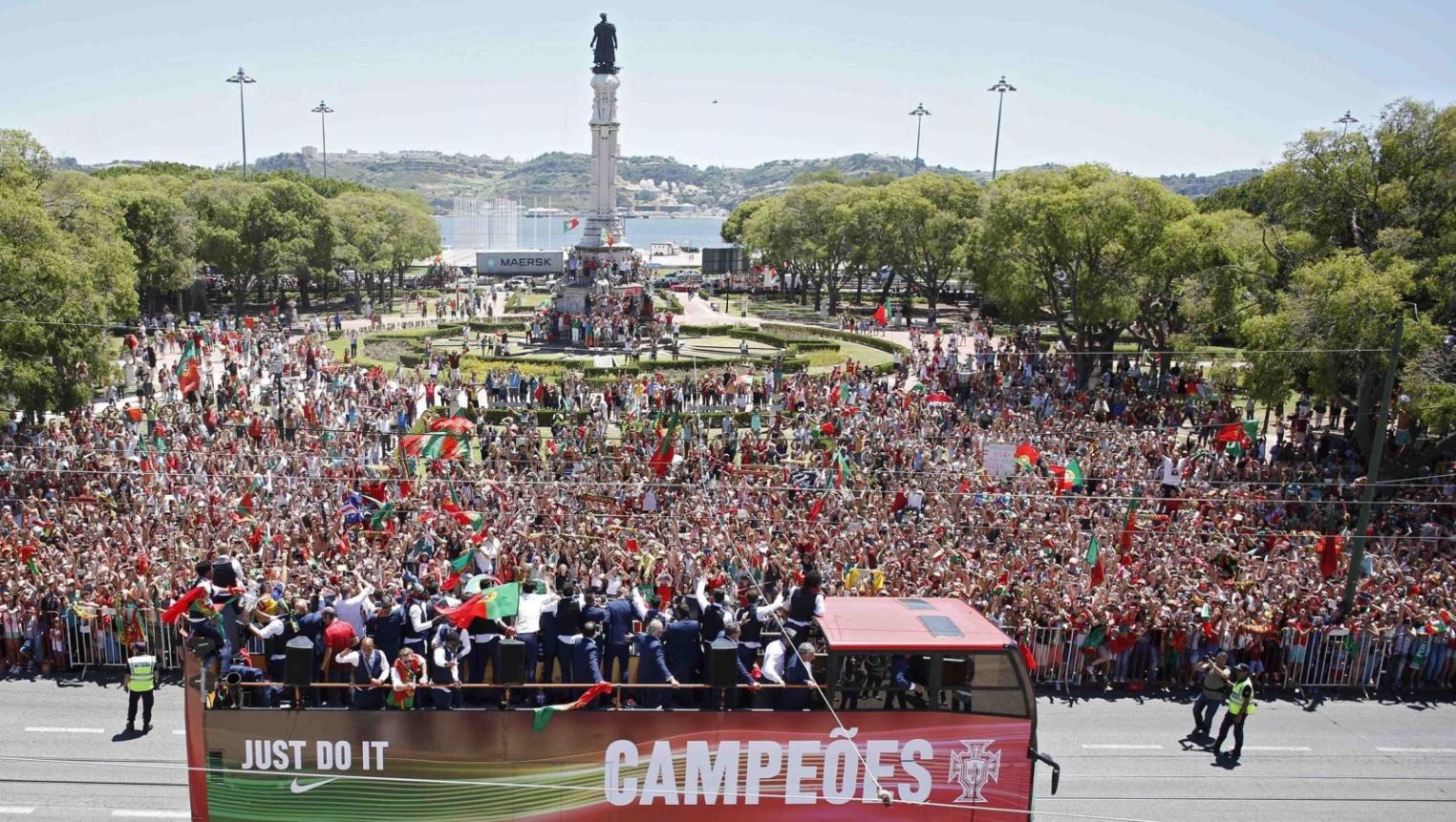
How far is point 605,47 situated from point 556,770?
73.1 m

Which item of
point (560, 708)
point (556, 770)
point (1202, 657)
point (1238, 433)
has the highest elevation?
point (1238, 433)

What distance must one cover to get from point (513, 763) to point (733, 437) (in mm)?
19195

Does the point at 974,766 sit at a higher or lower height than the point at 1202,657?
higher

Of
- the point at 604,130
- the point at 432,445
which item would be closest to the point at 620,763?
the point at 432,445

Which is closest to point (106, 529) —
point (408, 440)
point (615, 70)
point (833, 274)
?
point (408, 440)

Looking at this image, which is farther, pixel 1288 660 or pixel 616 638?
pixel 1288 660

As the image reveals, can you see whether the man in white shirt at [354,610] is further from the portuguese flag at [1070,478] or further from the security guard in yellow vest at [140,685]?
the portuguese flag at [1070,478]

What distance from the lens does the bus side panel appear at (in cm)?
1059

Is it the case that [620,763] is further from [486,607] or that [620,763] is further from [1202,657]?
[1202,657]

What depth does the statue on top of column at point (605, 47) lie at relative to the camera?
7675cm

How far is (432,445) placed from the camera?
1001 inches

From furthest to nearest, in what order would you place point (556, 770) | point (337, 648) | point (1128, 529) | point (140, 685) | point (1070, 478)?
1. point (1070, 478)
2. point (1128, 529)
3. point (140, 685)
4. point (337, 648)
5. point (556, 770)

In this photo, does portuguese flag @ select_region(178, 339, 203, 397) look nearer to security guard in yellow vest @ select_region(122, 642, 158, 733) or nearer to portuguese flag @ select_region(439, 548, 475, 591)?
portuguese flag @ select_region(439, 548, 475, 591)

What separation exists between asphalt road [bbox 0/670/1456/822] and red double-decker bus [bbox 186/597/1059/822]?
342 cm
